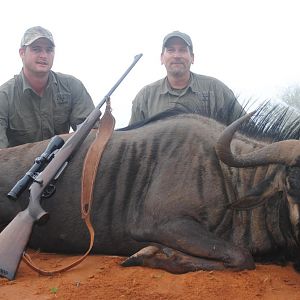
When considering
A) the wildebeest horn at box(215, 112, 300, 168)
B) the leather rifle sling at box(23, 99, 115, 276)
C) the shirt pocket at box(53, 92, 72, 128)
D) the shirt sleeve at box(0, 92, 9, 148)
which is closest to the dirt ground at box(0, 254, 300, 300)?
the leather rifle sling at box(23, 99, 115, 276)

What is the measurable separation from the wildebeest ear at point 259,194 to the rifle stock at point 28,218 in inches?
57.3

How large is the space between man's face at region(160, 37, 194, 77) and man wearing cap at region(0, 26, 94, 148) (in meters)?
1.30

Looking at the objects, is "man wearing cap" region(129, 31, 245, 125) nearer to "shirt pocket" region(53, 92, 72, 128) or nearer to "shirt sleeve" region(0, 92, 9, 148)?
"shirt pocket" region(53, 92, 72, 128)

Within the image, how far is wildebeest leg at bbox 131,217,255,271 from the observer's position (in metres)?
4.00

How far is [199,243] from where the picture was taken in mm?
4094

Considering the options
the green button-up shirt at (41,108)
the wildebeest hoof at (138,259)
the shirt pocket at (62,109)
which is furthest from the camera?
the shirt pocket at (62,109)

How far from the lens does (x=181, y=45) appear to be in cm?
779

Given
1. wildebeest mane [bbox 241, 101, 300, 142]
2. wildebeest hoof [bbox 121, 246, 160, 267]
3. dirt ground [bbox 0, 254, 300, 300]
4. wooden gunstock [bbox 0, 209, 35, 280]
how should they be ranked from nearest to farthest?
1. dirt ground [bbox 0, 254, 300, 300]
2. wooden gunstock [bbox 0, 209, 35, 280]
3. wildebeest hoof [bbox 121, 246, 160, 267]
4. wildebeest mane [bbox 241, 101, 300, 142]

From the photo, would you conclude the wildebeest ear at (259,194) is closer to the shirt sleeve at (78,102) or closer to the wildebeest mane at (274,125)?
the wildebeest mane at (274,125)

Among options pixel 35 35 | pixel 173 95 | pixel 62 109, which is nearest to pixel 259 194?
pixel 173 95

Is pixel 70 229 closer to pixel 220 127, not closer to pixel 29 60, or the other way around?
pixel 220 127

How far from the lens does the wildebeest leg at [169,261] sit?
13.0 ft

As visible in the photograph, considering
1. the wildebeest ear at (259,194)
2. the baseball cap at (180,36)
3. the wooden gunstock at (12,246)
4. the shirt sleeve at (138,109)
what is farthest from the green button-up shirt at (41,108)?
the wildebeest ear at (259,194)

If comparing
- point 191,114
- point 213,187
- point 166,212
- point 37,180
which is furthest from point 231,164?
point 37,180
